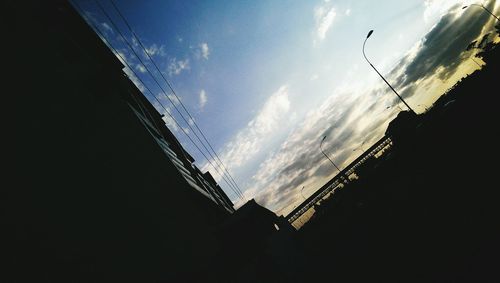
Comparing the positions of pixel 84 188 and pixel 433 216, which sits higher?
pixel 84 188

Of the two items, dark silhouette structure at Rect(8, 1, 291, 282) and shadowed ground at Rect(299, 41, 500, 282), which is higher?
dark silhouette structure at Rect(8, 1, 291, 282)

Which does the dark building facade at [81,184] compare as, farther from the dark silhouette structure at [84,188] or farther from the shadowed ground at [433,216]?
the shadowed ground at [433,216]

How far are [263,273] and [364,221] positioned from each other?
24.1 feet

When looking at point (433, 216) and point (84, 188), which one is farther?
point (433, 216)

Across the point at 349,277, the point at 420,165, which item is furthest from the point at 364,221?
the point at 420,165

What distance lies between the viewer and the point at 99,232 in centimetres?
684

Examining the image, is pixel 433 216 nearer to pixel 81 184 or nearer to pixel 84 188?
pixel 84 188

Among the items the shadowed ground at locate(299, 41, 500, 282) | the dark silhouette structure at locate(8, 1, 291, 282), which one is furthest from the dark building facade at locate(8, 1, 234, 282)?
the shadowed ground at locate(299, 41, 500, 282)

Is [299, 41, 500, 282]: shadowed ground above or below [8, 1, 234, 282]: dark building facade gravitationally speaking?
below

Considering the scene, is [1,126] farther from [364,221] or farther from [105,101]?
[364,221]

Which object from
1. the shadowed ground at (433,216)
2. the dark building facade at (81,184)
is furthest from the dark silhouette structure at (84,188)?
the shadowed ground at (433,216)

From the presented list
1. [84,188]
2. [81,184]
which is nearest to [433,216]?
[84,188]

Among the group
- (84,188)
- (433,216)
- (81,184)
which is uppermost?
(81,184)

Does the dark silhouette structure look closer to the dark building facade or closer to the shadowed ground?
the dark building facade
